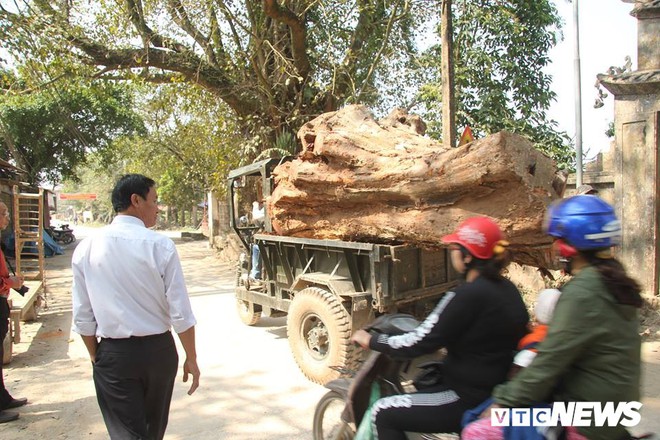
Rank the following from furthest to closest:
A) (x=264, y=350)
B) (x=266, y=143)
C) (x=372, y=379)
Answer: (x=266, y=143) → (x=264, y=350) → (x=372, y=379)

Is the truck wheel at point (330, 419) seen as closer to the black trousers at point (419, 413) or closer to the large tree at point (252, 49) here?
the black trousers at point (419, 413)

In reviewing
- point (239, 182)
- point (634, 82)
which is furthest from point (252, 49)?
point (634, 82)

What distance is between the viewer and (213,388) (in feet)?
16.1

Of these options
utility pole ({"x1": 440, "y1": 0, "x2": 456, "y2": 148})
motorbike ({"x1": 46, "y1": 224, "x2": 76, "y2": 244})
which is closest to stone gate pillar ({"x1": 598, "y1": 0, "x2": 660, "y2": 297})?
utility pole ({"x1": 440, "y1": 0, "x2": 456, "y2": 148})

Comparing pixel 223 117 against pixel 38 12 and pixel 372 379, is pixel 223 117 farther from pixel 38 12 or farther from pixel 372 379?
pixel 372 379

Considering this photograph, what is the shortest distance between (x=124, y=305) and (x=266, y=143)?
31.8 ft

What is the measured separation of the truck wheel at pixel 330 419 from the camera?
295cm

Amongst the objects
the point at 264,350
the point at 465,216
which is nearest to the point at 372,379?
the point at 465,216

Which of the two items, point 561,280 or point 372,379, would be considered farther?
point 561,280

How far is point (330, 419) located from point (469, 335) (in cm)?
141

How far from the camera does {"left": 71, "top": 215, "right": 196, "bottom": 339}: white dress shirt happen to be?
2506 mm

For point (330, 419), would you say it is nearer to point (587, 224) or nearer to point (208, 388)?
point (587, 224)

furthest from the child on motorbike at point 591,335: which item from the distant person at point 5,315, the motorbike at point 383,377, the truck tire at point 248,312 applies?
the truck tire at point 248,312

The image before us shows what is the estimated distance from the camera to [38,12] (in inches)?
395
